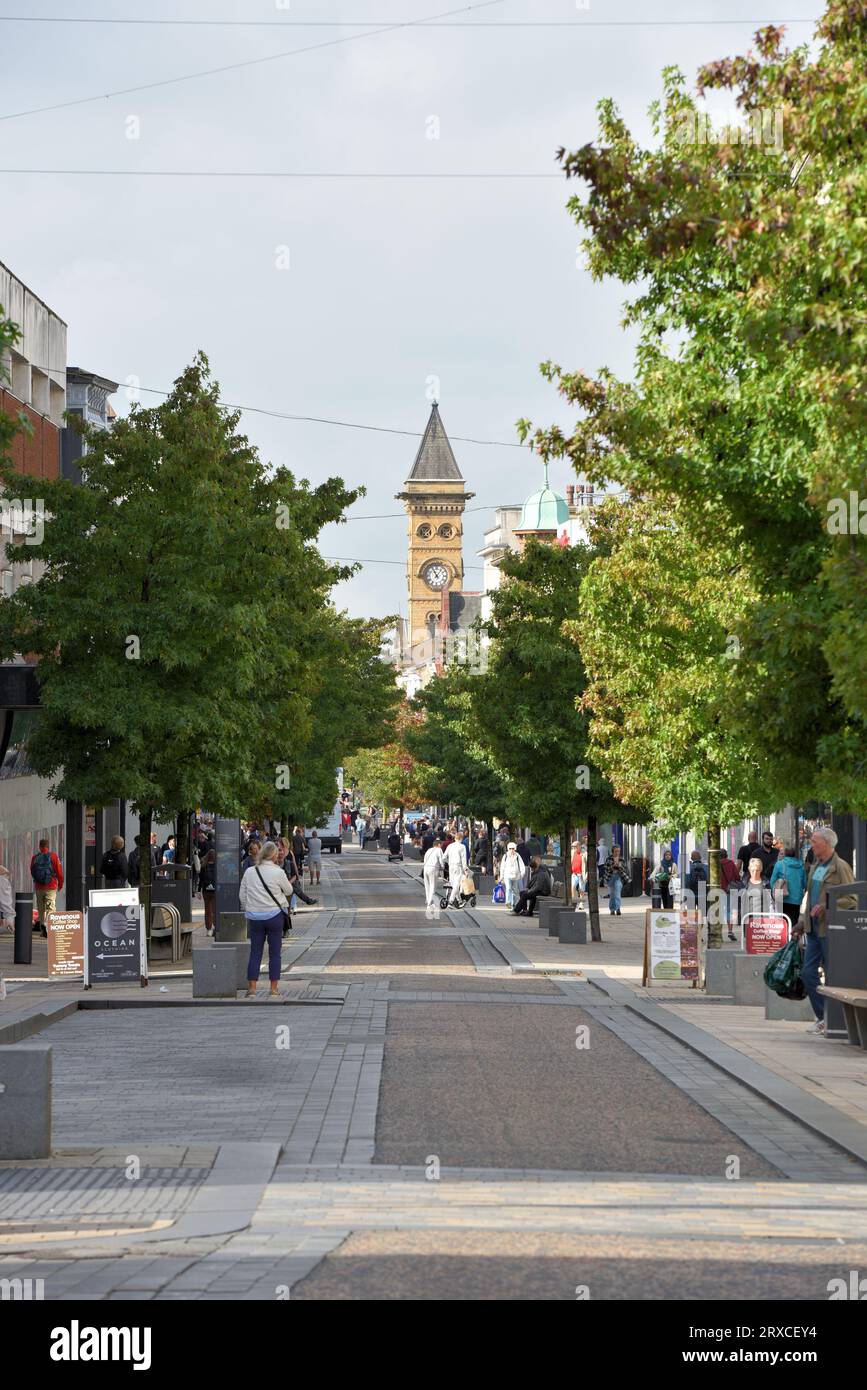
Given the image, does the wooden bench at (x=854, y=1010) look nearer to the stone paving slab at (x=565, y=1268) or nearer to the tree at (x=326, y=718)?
the stone paving slab at (x=565, y=1268)

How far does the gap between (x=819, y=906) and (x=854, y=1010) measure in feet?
3.30

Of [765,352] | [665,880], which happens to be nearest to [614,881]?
[665,880]

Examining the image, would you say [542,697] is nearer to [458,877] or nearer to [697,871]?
[697,871]

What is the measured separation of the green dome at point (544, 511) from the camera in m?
164

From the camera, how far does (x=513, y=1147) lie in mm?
11461

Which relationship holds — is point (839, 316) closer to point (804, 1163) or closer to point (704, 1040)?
point (804, 1163)

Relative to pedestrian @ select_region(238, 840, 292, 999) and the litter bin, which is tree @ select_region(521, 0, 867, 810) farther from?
the litter bin

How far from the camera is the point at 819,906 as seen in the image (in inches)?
698

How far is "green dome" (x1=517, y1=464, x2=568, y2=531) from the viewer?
164 m

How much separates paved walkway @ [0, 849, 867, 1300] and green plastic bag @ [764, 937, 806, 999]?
1.95ft

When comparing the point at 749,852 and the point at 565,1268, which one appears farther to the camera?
the point at 749,852

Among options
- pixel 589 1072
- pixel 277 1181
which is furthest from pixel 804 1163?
pixel 589 1072

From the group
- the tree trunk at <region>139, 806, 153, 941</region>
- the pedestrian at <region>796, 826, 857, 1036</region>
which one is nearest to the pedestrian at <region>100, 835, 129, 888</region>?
the tree trunk at <region>139, 806, 153, 941</region>

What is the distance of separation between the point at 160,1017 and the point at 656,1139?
365 inches
